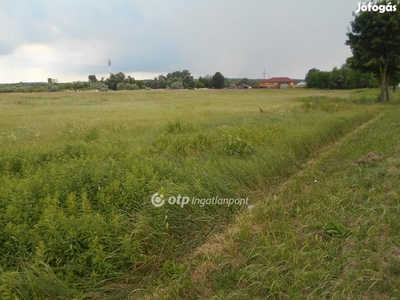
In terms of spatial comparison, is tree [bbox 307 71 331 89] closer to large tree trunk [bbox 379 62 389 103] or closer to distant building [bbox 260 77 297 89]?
distant building [bbox 260 77 297 89]

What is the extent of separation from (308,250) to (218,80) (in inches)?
3416

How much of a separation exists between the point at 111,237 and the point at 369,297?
2518 mm


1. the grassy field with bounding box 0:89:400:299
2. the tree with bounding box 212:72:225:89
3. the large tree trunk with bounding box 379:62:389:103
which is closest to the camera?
the grassy field with bounding box 0:89:400:299

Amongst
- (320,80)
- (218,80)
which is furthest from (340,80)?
(218,80)

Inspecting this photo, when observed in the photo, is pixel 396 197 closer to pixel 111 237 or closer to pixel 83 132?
pixel 111 237

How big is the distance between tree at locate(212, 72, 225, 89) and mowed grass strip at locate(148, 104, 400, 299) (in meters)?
84.9

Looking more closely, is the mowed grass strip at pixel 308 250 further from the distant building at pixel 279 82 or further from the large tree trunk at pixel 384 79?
the distant building at pixel 279 82

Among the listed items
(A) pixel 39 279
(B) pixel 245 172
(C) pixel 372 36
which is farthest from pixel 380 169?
(C) pixel 372 36

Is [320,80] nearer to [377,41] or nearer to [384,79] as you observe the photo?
[384,79]

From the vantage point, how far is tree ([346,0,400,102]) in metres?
16.1

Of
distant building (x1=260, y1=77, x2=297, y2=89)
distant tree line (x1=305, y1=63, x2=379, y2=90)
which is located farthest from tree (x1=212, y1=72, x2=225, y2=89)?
distant building (x1=260, y1=77, x2=297, y2=89)

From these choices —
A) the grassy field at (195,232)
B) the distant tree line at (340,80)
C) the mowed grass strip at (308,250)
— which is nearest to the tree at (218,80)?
the distant tree line at (340,80)

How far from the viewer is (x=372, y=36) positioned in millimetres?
16859

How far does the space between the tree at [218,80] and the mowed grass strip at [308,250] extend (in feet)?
279
